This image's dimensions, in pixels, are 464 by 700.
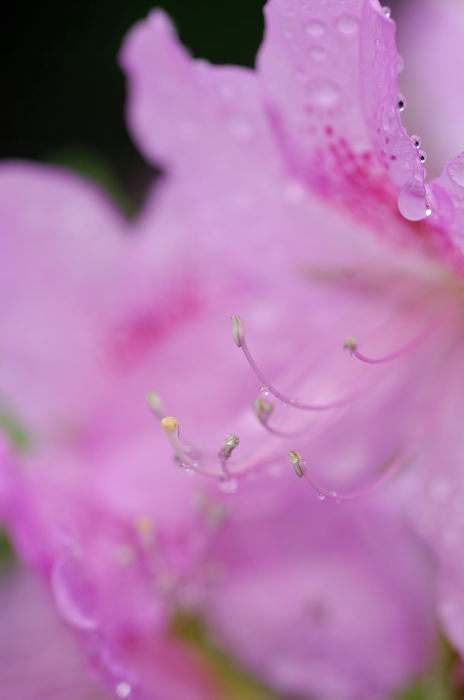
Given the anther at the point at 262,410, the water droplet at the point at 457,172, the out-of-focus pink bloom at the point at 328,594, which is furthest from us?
the out-of-focus pink bloom at the point at 328,594

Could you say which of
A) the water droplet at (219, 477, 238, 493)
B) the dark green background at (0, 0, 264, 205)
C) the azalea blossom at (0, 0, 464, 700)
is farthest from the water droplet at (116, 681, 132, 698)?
the dark green background at (0, 0, 264, 205)

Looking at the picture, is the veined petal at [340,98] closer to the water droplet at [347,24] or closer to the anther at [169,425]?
the water droplet at [347,24]

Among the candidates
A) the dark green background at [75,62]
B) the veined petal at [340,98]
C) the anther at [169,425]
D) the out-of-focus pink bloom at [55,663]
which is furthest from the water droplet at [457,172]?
the dark green background at [75,62]

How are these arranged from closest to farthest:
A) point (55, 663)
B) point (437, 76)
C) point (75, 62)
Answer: point (55, 663) < point (437, 76) < point (75, 62)

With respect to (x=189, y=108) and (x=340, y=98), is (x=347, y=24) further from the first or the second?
(x=189, y=108)

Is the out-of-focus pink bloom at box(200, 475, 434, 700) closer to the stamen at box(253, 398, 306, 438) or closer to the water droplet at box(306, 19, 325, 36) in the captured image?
the stamen at box(253, 398, 306, 438)

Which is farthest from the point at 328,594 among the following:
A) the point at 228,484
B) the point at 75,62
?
the point at 75,62

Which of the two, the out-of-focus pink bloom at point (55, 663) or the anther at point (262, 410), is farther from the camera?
the out-of-focus pink bloom at point (55, 663)
